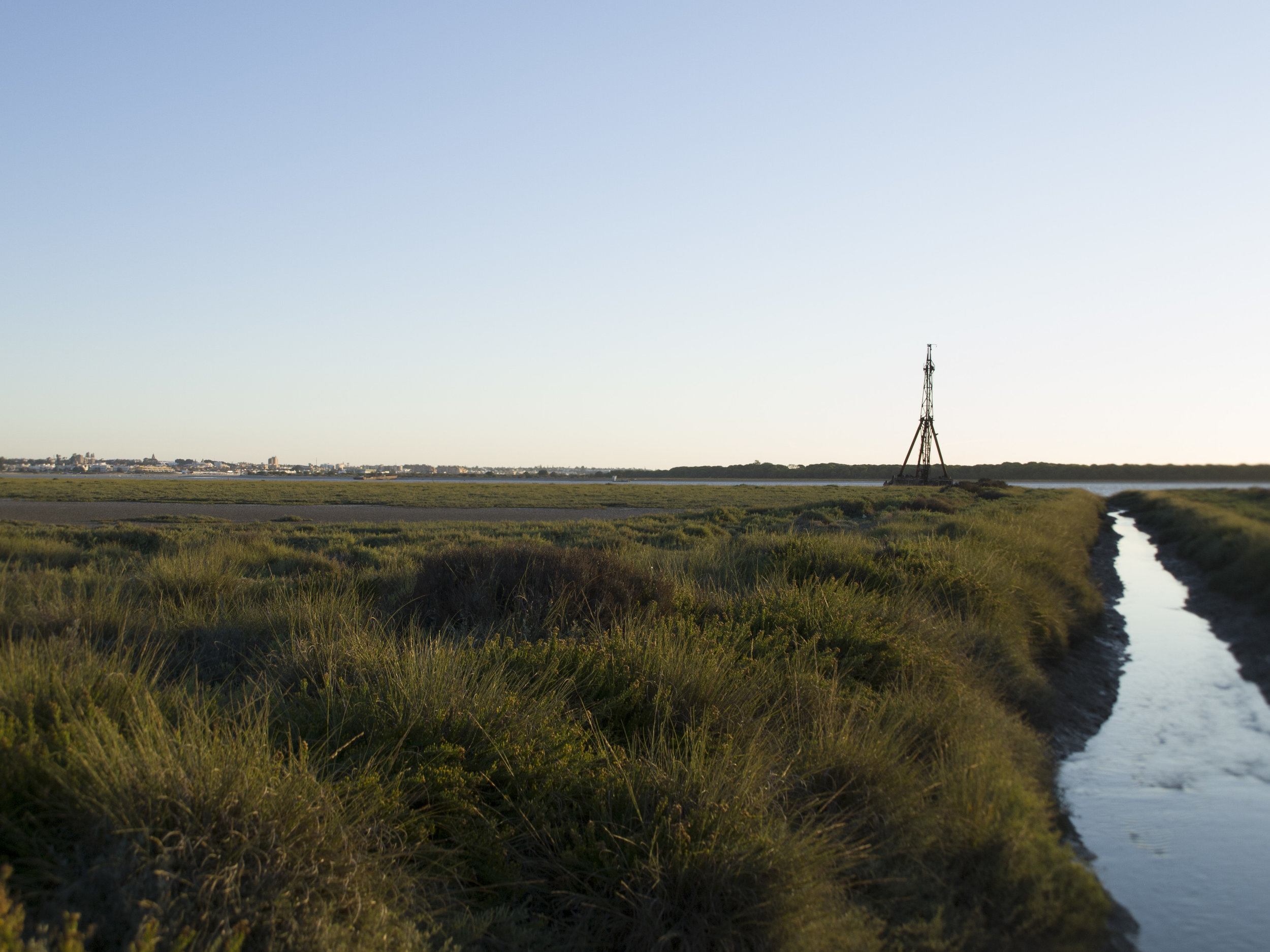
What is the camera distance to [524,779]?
394cm

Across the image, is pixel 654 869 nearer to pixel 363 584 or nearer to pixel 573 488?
pixel 363 584

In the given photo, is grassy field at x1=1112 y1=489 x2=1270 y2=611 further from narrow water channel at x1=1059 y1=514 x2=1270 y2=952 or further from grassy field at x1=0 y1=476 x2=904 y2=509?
grassy field at x1=0 y1=476 x2=904 y2=509

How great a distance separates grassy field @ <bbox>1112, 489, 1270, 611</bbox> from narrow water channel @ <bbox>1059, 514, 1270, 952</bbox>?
560 centimetres

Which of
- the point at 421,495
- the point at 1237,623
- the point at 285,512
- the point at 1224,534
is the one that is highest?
the point at 1224,534

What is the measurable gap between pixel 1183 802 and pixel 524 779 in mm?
5562

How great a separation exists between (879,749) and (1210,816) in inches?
134

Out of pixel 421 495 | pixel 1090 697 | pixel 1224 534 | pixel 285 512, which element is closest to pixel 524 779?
pixel 1090 697

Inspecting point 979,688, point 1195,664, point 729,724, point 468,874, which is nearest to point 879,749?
point 729,724

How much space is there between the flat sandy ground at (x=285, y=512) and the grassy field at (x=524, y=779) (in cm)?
Result: 2617

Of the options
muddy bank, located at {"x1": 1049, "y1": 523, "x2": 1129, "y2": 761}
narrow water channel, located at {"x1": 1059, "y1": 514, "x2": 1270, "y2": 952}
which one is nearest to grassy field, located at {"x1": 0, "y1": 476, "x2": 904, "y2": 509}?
muddy bank, located at {"x1": 1049, "y1": 523, "x2": 1129, "y2": 761}

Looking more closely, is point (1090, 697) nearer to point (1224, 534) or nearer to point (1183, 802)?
point (1183, 802)

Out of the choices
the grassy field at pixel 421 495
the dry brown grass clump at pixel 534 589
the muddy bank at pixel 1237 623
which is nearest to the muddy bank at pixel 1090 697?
the muddy bank at pixel 1237 623

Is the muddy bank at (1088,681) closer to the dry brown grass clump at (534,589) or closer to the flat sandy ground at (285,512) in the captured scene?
the dry brown grass clump at (534,589)

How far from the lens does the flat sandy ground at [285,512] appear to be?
35.8 m
